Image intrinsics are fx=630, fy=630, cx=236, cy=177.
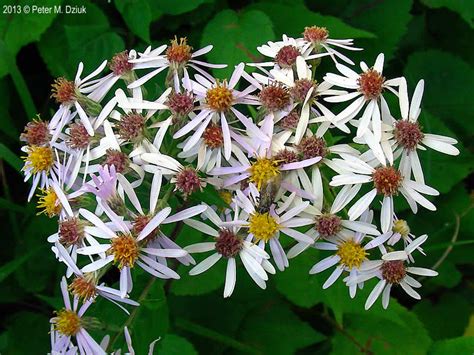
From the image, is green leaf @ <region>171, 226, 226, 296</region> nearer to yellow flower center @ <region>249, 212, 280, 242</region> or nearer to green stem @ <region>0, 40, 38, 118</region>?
yellow flower center @ <region>249, 212, 280, 242</region>

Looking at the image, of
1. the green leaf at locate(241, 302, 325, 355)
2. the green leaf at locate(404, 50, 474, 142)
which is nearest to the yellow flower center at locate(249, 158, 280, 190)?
the green leaf at locate(241, 302, 325, 355)

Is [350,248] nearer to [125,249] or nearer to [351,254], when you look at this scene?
[351,254]

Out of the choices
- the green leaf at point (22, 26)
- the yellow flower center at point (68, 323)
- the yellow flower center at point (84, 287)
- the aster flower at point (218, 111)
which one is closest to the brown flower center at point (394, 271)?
the aster flower at point (218, 111)

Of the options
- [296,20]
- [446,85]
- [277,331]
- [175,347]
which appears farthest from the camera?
[446,85]

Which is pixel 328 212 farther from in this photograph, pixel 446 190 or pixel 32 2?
pixel 32 2

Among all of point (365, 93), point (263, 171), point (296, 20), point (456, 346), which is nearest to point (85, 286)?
point (263, 171)
